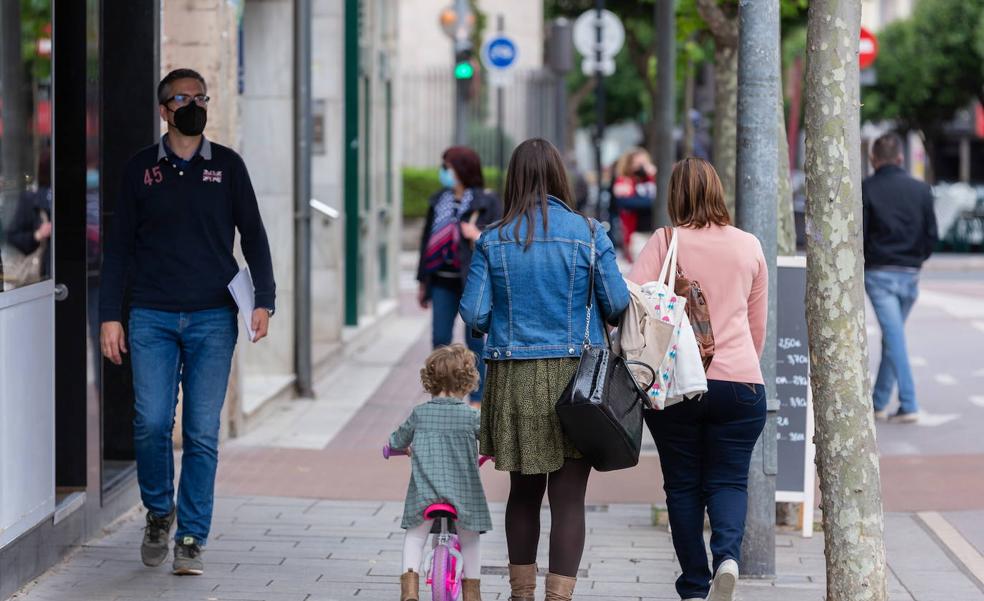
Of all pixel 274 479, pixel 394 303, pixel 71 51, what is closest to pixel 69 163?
pixel 71 51

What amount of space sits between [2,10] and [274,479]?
2968 millimetres

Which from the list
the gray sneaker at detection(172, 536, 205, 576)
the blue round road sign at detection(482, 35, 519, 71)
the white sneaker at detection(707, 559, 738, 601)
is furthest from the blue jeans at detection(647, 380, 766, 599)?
the blue round road sign at detection(482, 35, 519, 71)

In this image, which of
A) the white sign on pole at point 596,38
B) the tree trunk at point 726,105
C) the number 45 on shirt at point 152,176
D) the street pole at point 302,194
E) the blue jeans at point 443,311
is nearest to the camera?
the number 45 on shirt at point 152,176

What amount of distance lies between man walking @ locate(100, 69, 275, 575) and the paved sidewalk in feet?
0.86

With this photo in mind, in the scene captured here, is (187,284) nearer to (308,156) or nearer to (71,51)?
(71,51)

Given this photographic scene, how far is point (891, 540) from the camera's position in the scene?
6938 mm

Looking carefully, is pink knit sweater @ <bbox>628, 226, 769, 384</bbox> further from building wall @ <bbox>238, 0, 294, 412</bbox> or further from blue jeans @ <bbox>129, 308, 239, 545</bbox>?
building wall @ <bbox>238, 0, 294, 412</bbox>

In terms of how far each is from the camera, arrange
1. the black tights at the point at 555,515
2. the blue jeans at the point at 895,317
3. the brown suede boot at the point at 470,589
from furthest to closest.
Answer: the blue jeans at the point at 895,317 < the brown suede boot at the point at 470,589 < the black tights at the point at 555,515

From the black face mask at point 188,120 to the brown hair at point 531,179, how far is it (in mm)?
1449

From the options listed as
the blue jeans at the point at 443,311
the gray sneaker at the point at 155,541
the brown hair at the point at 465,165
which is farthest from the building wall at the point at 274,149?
the gray sneaker at the point at 155,541

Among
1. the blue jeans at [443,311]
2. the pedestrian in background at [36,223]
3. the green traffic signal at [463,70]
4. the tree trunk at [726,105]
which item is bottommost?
the blue jeans at [443,311]

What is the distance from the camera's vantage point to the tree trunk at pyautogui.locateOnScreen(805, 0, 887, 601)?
5027 mm

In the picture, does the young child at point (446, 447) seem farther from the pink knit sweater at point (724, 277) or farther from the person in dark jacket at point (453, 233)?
the person in dark jacket at point (453, 233)

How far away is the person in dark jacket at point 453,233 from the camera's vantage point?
9773mm
